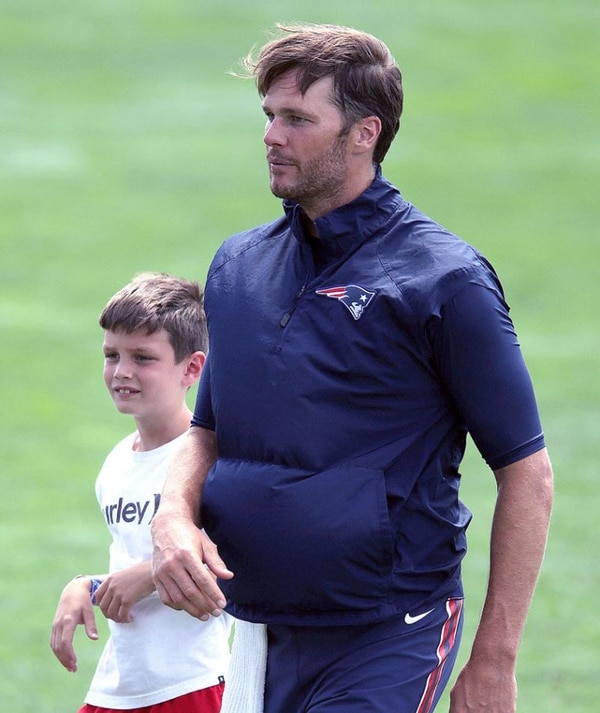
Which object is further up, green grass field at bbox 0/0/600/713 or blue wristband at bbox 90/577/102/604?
blue wristband at bbox 90/577/102/604

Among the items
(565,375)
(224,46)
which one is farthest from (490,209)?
(224,46)

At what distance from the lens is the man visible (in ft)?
10.3

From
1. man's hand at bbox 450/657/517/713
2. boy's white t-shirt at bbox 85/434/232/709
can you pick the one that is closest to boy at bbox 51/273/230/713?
boy's white t-shirt at bbox 85/434/232/709

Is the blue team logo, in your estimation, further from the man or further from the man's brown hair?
the man's brown hair

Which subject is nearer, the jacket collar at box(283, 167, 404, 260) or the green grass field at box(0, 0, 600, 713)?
the jacket collar at box(283, 167, 404, 260)

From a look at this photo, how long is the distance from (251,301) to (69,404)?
26.0ft

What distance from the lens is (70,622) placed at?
384 cm

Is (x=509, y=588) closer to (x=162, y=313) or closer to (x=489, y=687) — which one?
(x=489, y=687)

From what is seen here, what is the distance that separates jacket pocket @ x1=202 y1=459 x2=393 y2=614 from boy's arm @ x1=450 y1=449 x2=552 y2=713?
0.23 metres

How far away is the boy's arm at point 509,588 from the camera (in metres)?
3.12

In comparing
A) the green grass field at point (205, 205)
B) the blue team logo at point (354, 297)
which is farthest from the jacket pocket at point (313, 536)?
the green grass field at point (205, 205)

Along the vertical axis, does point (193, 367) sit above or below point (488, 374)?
below

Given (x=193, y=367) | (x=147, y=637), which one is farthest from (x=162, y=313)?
(x=147, y=637)

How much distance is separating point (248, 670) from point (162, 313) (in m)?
1.04
